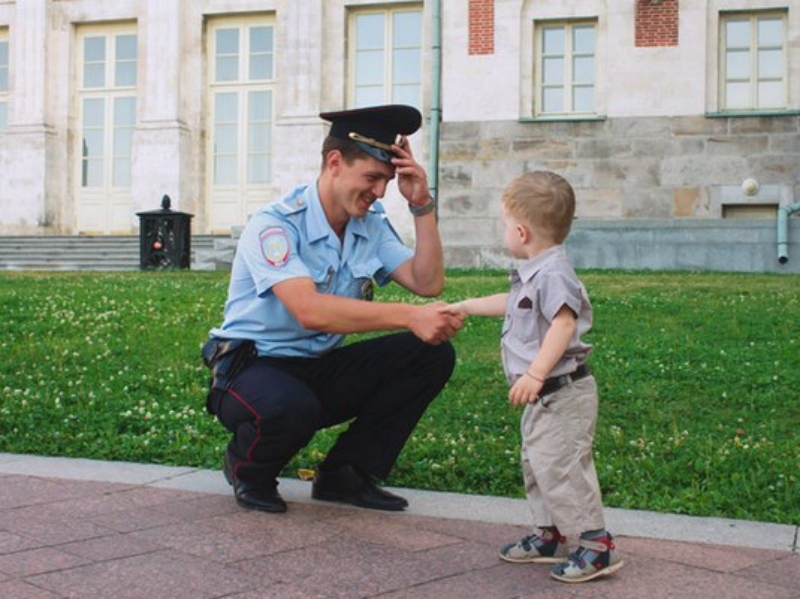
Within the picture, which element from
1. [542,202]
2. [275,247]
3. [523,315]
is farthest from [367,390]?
[542,202]

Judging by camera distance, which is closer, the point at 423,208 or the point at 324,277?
the point at 324,277

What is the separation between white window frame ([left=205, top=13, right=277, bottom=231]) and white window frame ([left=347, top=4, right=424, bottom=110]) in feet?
5.54

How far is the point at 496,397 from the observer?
7.60m

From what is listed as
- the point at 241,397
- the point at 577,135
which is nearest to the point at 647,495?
the point at 241,397

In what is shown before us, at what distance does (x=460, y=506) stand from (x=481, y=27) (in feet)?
61.1

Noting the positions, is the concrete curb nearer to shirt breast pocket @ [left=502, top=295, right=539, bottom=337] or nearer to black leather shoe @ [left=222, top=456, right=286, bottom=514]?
black leather shoe @ [left=222, top=456, right=286, bottom=514]

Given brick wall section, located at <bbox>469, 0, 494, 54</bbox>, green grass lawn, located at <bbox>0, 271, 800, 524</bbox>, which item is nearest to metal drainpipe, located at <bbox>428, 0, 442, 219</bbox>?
brick wall section, located at <bbox>469, 0, 494, 54</bbox>

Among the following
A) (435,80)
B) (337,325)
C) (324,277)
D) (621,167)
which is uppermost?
(435,80)

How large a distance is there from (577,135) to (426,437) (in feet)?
53.0

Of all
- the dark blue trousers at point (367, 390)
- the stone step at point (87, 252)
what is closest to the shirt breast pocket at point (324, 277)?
the dark blue trousers at point (367, 390)

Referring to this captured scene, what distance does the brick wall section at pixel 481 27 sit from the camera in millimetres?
22453

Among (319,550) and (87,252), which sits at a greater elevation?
(87,252)

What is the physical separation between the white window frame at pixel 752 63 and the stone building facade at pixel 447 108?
4 cm

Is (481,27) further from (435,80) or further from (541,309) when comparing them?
(541,309)
